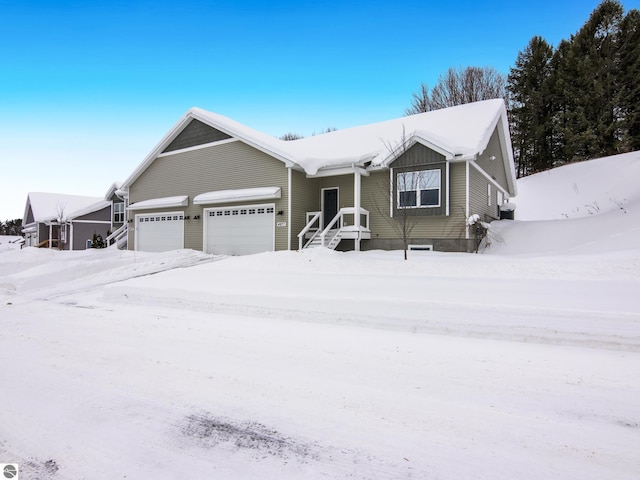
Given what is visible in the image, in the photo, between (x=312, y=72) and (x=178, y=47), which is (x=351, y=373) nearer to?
(x=178, y=47)

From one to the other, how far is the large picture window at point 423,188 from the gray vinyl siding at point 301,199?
3.95 meters

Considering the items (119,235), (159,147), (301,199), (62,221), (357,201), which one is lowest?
(119,235)

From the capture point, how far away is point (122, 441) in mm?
2711

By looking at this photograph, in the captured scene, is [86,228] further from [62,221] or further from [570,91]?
[570,91]

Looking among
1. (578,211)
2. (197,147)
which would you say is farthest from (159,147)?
(578,211)

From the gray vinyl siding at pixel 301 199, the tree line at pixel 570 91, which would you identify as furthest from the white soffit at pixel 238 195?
the tree line at pixel 570 91

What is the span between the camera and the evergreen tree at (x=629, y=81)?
27.0 m

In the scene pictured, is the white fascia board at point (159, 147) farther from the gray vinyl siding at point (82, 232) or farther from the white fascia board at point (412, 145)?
the gray vinyl siding at point (82, 232)

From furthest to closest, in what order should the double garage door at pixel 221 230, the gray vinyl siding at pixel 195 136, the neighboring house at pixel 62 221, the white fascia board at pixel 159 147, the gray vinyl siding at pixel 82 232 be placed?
the neighboring house at pixel 62 221 → the gray vinyl siding at pixel 82 232 → the white fascia board at pixel 159 147 → the gray vinyl siding at pixel 195 136 → the double garage door at pixel 221 230

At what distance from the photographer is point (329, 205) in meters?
16.8

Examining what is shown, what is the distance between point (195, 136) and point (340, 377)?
17.3m

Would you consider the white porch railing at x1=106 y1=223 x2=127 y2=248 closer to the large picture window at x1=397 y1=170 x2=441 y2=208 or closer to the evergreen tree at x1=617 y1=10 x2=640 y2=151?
the large picture window at x1=397 y1=170 x2=441 y2=208

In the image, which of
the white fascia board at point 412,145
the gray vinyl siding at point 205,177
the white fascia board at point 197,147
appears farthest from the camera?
the white fascia board at point 197,147

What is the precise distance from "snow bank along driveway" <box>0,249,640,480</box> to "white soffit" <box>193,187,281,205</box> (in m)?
7.26
